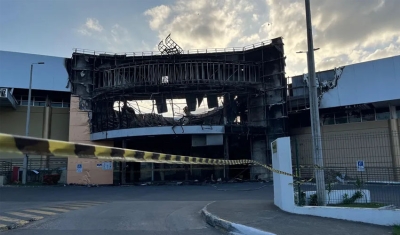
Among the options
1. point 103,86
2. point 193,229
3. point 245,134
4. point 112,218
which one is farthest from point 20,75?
point 193,229

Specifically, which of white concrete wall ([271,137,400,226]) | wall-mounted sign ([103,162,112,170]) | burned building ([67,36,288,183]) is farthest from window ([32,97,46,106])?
white concrete wall ([271,137,400,226])

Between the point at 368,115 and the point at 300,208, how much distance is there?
69.1 feet

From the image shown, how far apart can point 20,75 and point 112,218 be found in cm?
2772

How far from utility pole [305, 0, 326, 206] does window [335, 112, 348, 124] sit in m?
19.0

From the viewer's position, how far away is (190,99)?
28.7m

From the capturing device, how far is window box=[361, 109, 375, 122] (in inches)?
1063

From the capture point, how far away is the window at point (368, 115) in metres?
27.0

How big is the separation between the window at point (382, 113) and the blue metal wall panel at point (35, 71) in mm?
28733

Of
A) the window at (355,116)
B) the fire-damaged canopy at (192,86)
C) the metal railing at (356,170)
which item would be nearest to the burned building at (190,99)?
the fire-damaged canopy at (192,86)

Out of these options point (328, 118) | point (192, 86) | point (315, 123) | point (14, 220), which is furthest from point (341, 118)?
point (14, 220)

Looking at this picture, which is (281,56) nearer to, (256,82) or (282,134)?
(256,82)

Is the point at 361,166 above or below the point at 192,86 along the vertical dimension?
below

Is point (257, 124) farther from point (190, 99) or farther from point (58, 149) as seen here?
point (58, 149)

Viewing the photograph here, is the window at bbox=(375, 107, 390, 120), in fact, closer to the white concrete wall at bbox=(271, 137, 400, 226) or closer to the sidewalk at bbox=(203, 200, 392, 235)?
the white concrete wall at bbox=(271, 137, 400, 226)
